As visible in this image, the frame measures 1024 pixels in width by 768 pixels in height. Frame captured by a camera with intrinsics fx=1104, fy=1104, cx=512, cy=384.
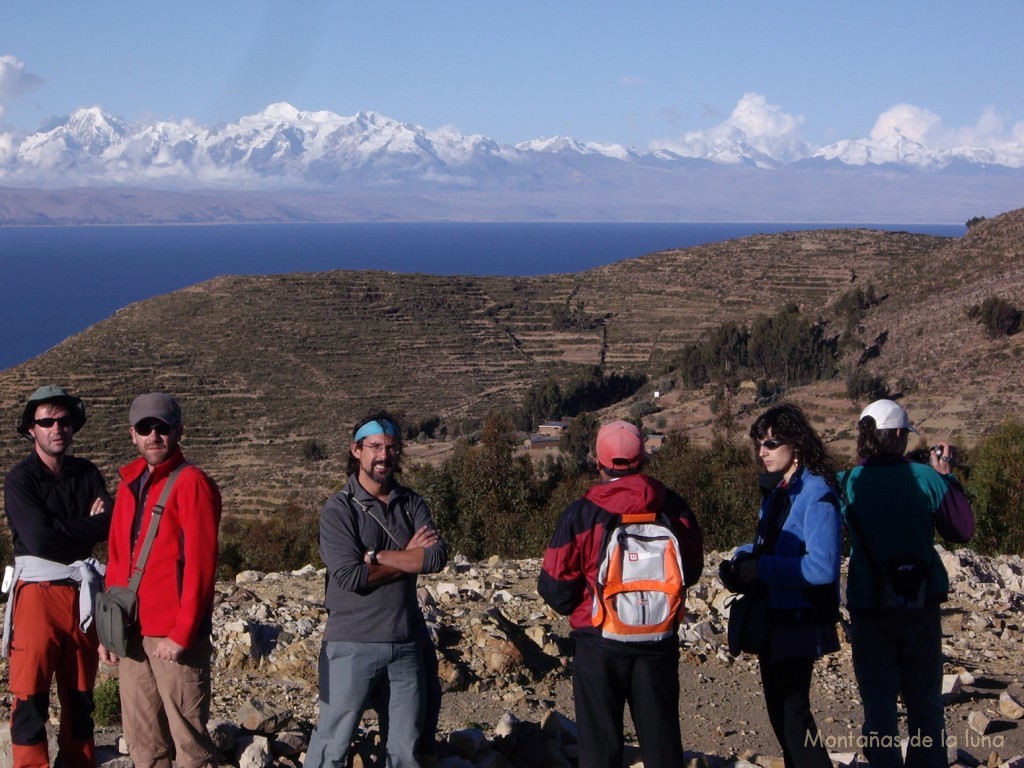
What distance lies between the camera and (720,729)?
6707 mm

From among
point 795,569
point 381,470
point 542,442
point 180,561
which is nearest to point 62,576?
point 180,561

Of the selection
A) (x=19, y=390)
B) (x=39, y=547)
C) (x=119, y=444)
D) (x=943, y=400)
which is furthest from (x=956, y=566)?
(x=19, y=390)

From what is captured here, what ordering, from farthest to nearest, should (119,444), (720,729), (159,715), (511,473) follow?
(119,444) → (511,473) → (720,729) → (159,715)

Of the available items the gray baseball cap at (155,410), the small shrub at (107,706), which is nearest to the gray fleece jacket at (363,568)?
the gray baseball cap at (155,410)

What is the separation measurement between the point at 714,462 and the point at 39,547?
20542 millimetres

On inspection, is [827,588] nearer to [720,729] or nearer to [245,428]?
[720,729]

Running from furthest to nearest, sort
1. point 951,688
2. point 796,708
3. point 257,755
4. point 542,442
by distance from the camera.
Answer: point 542,442
point 951,688
point 257,755
point 796,708

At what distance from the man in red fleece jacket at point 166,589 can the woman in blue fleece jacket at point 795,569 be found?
2.21 metres

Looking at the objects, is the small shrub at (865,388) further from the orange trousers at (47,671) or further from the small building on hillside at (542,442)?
the orange trousers at (47,671)

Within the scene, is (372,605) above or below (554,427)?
above

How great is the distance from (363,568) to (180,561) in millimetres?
729

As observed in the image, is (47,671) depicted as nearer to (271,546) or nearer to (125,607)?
(125,607)

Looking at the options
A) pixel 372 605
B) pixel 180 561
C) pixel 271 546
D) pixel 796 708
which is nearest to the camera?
pixel 180 561

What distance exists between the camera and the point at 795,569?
15.1ft
